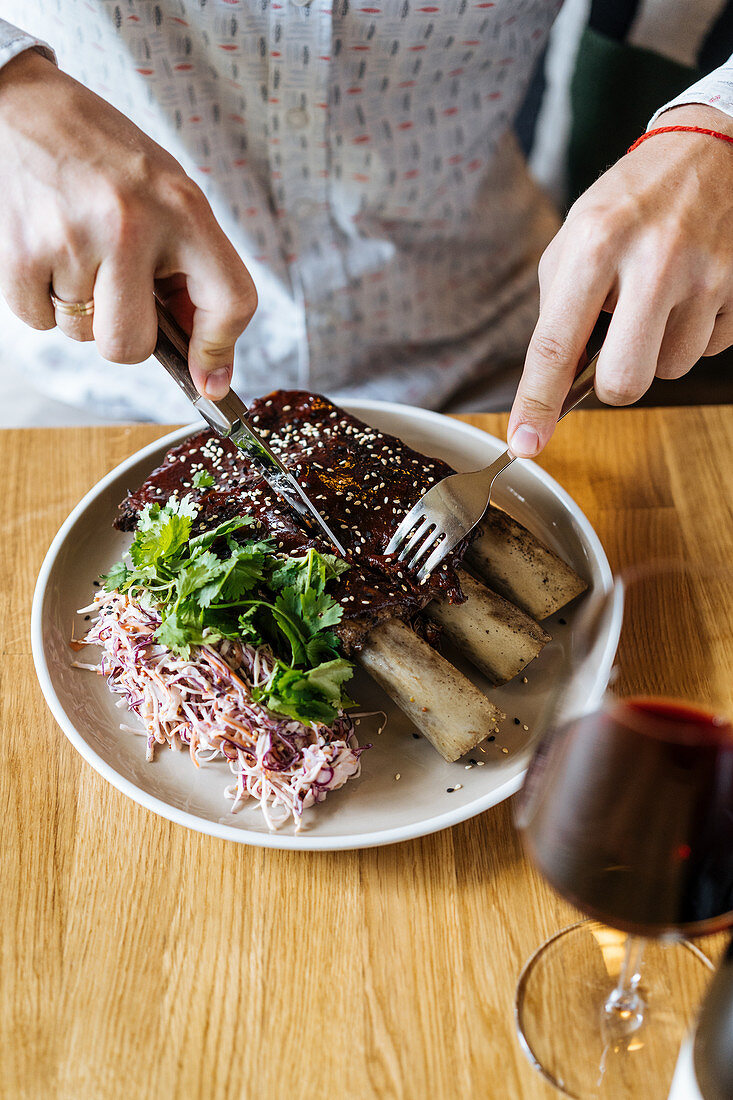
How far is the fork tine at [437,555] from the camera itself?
1589 mm

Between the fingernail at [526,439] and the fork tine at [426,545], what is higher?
the fingernail at [526,439]

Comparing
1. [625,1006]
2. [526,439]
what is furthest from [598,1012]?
[526,439]

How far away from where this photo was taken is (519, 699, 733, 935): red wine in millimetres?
799

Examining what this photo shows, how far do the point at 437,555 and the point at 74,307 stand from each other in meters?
0.76

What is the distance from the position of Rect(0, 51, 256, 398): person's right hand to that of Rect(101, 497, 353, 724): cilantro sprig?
361mm

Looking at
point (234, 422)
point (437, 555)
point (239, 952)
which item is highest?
point (234, 422)

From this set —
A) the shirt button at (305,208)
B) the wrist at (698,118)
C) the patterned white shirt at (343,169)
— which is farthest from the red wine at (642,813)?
the shirt button at (305,208)

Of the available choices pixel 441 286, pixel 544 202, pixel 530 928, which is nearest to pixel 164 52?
pixel 441 286

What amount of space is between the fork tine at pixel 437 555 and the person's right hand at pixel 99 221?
0.54 metres

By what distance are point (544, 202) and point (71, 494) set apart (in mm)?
1658

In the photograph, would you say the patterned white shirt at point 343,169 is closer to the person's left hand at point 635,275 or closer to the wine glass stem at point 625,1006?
the person's left hand at point 635,275

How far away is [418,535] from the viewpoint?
1622 millimetres

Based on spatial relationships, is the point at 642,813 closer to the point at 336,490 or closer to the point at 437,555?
the point at 437,555

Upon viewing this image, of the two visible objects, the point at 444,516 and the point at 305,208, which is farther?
the point at 305,208
